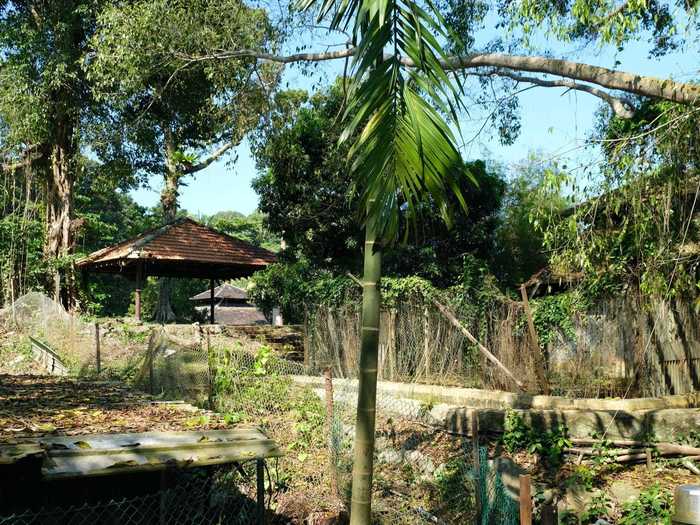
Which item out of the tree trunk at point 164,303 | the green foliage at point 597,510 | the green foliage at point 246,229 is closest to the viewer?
the green foliage at point 597,510

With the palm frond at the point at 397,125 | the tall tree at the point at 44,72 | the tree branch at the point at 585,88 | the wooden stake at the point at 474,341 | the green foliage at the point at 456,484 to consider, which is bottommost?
the green foliage at the point at 456,484

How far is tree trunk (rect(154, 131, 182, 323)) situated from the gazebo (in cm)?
314

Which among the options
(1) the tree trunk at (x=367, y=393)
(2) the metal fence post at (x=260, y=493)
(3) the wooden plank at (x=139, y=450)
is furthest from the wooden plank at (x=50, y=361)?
(1) the tree trunk at (x=367, y=393)

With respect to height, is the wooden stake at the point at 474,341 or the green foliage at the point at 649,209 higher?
the green foliage at the point at 649,209

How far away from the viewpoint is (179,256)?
20.4m

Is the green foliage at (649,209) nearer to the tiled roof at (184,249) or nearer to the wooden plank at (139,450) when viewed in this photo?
the wooden plank at (139,450)

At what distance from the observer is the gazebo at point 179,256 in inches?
796

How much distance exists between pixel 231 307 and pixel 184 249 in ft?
79.1

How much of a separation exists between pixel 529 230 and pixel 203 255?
11.9 meters

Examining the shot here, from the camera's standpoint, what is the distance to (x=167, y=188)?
2598cm

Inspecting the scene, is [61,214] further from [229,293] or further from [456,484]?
[229,293]

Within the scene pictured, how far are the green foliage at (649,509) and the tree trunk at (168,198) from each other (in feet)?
63.2

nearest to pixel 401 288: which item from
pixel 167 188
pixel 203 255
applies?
pixel 203 255

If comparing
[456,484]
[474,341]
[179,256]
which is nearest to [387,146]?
[456,484]
